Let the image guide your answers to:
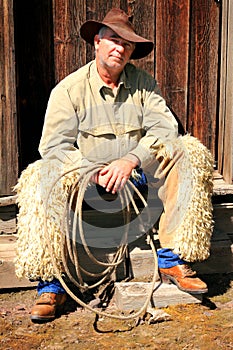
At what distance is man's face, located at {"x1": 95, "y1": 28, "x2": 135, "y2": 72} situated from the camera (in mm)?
3834

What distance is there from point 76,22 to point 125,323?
2.02 metres

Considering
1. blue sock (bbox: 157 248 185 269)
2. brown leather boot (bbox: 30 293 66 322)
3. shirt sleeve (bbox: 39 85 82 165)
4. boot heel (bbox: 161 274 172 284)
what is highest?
shirt sleeve (bbox: 39 85 82 165)

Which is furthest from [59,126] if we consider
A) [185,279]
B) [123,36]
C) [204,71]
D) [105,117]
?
[204,71]

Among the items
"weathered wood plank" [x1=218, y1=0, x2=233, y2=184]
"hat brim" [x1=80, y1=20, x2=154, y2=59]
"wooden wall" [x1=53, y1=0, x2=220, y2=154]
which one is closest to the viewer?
"hat brim" [x1=80, y1=20, x2=154, y2=59]

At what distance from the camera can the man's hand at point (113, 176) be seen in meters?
3.53

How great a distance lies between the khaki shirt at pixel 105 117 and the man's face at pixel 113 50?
122 millimetres

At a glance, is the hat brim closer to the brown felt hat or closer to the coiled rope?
the brown felt hat

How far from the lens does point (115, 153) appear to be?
397 centimetres

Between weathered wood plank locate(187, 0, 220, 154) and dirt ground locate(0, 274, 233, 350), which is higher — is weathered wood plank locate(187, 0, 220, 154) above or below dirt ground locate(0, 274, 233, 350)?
above

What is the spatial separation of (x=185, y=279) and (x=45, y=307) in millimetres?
789

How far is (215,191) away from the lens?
432 centimetres

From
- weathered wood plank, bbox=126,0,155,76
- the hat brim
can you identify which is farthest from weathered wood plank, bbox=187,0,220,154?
the hat brim

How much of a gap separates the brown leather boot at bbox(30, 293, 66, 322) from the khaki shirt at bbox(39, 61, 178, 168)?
78cm

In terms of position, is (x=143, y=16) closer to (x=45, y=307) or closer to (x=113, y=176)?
(x=113, y=176)
